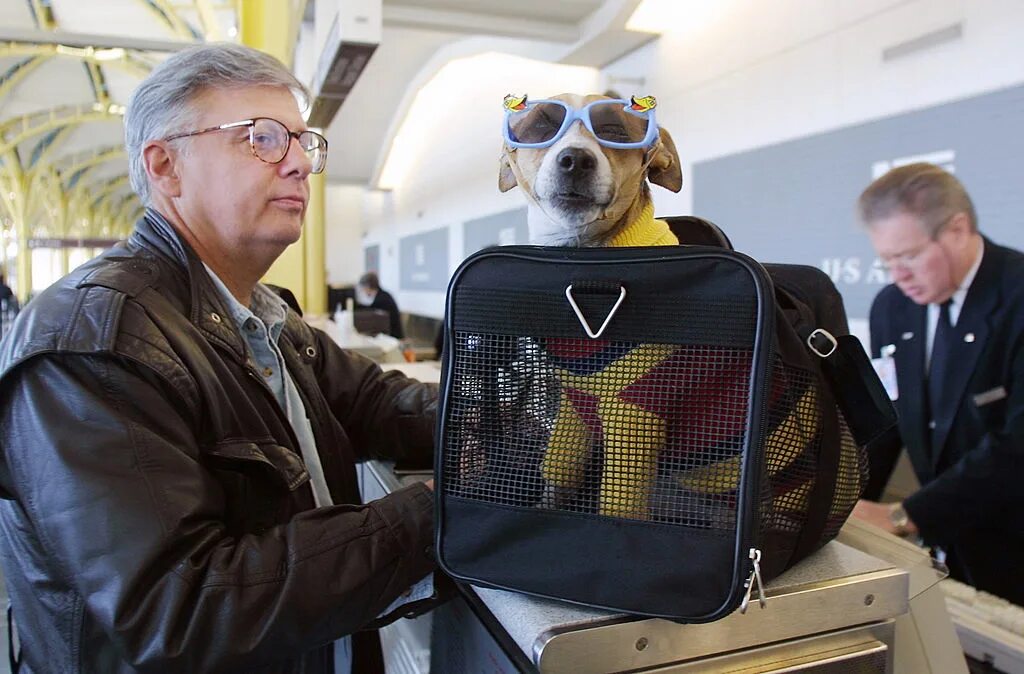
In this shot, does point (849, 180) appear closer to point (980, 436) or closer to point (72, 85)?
point (980, 436)

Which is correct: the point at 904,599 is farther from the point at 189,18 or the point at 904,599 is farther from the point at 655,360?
the point at 189,18

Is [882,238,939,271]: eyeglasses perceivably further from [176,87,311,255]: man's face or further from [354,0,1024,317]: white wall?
[176,87,311,255]: man's face

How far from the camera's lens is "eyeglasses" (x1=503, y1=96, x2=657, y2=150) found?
1068mm

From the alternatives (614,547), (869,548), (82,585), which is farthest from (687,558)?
(82,585)

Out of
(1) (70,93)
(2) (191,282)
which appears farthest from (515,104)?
(1) (70,93)

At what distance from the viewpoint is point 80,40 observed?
434 centimetres

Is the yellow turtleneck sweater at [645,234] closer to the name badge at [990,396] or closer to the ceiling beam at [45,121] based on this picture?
the name badge at [990,396]

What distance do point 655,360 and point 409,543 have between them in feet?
1.28

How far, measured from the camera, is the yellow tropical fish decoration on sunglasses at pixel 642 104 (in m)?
1.05

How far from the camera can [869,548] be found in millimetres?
959

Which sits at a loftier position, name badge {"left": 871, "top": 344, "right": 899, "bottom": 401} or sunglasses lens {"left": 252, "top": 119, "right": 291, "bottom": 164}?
sunglasses lens {"left": 252, "top": 119, "right": 291, "bottom": 164}

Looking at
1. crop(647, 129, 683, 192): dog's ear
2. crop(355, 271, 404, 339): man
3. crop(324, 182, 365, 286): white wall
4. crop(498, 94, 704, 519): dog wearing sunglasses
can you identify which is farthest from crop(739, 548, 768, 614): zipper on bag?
crop(324, 182, 365, 286): white wall

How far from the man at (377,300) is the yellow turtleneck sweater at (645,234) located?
6257mm

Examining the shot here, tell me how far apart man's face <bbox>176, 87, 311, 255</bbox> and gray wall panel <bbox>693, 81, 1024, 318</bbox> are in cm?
276
